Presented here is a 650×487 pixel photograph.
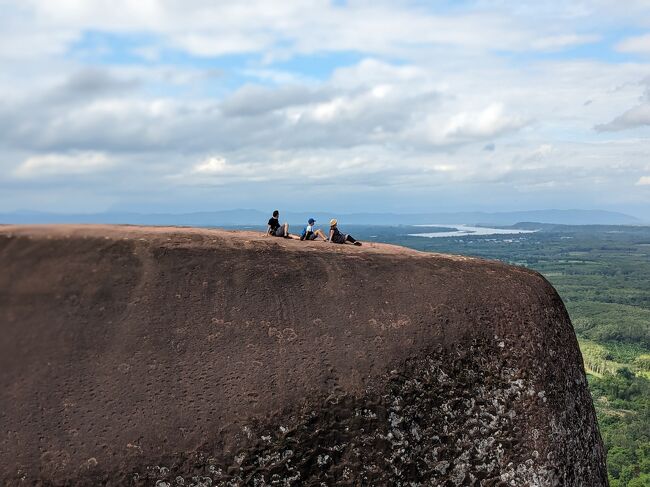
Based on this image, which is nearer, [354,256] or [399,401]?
[399,401]

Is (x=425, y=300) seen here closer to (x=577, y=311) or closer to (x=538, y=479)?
(x=538, y=479)

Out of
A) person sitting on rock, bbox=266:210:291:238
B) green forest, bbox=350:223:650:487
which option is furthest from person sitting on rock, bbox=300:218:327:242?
green forest, bbox=350:223:650:487

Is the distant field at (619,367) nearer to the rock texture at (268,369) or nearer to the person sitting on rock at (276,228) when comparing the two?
the rock texture at (268,369)

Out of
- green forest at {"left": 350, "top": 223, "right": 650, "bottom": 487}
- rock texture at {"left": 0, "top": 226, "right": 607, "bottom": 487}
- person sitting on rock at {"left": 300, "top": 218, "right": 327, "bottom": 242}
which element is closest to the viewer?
rock texture at {"left": 0, "top": 226, "right": 607, "bottom": 487}

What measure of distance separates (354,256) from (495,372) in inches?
239

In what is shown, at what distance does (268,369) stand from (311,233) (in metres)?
6.98

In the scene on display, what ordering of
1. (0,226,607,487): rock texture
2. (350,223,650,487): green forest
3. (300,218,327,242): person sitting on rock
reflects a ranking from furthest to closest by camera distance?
1. (350,223,650,487): green forest
2. (300,218,327,242): person sitting on rock
3. (0,226,607,487): rock texture

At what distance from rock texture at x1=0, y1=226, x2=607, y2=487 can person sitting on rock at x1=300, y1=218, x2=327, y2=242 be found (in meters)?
1.84

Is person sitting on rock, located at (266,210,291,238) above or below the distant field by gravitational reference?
above

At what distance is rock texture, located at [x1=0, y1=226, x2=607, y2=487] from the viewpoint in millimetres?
15734

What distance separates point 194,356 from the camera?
56.4 feet

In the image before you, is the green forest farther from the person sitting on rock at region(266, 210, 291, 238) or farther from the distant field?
the person sitting on rock at region(266, 210, 291, 238)

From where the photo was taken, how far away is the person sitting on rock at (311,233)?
22.5 meters

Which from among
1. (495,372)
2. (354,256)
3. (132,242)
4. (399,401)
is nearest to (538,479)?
(495,372)
